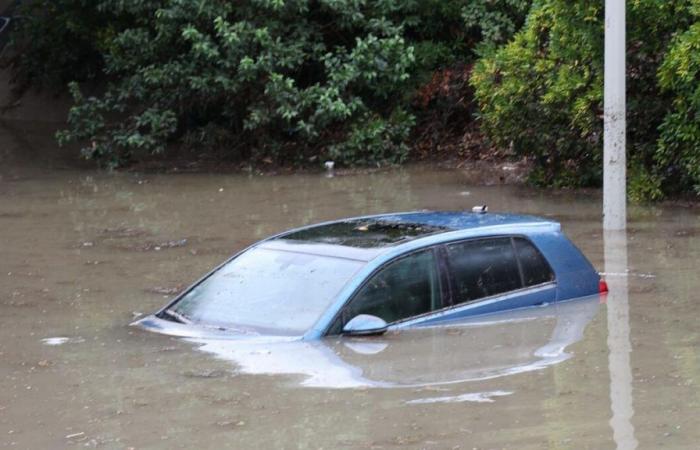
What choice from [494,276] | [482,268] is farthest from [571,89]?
[482,268]

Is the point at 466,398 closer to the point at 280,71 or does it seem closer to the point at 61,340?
the point at 61,340

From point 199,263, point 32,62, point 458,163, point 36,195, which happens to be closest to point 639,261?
point 199,263

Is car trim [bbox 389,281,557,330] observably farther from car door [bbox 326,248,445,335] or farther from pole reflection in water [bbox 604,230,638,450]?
pole reflection in water [bbox 604,230,638,450]

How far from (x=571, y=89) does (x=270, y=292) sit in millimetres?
8388

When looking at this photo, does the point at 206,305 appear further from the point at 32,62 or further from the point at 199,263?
the point at 32,62

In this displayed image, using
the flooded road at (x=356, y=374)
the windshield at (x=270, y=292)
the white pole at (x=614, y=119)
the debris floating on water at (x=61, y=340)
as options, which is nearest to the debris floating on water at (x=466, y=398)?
the flooded road at (x=356, y=374)

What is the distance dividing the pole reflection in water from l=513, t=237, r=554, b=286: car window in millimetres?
577

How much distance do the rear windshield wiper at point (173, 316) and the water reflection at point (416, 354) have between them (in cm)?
44

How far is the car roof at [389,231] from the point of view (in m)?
8.02

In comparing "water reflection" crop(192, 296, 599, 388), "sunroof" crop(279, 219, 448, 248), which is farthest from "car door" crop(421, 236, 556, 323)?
"sunroof" crop(279, 219, 448, 248)

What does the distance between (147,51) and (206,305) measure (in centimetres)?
1203

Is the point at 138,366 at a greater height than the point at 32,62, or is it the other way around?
the point at 32,62

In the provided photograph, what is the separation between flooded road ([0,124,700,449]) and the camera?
6.54m

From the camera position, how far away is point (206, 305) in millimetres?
8359
